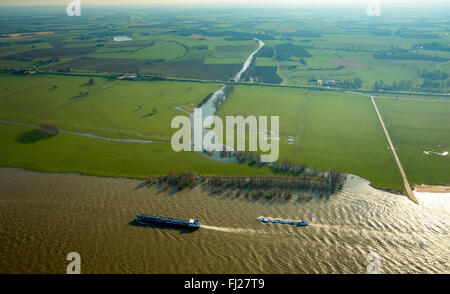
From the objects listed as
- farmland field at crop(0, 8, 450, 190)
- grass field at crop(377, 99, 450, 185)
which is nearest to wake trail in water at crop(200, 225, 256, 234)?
farmland field at crop(0, 8, 450, 190)

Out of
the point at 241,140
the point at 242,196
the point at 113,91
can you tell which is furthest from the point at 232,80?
the point at 242,196

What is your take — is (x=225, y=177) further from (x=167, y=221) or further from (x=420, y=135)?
(x=420, y=135)

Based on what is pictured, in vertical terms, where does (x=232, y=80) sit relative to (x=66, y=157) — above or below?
above

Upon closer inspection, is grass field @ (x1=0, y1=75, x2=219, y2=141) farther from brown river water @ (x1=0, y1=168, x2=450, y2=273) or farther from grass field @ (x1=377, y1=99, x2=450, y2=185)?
grass field @ (x1=377, y1=99, x2=450, y2=185)

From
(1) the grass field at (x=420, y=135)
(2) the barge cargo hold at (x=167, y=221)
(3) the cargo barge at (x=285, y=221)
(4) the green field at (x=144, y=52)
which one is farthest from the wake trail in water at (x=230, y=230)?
(4) the green field at (x=144, y=52)
